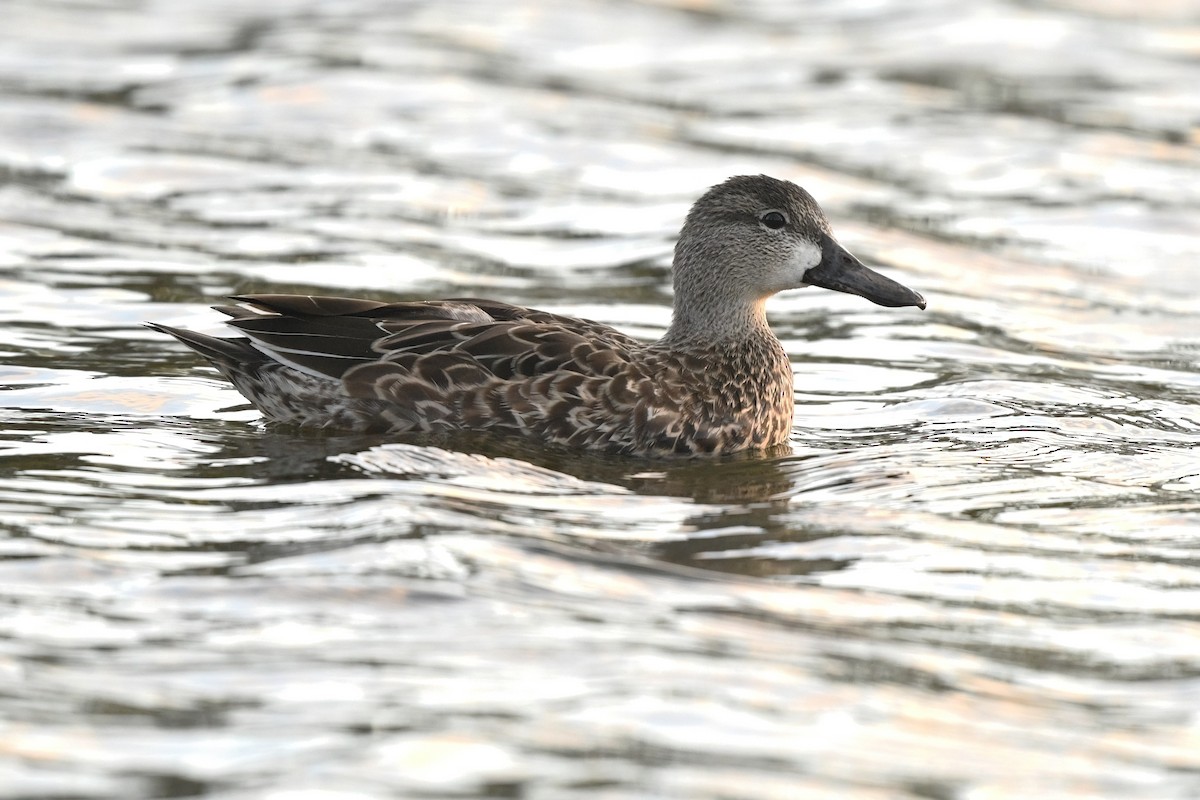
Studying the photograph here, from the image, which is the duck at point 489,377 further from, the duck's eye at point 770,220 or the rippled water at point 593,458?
the duck's eye at point 770,220

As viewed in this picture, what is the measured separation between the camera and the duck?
9.22 meters

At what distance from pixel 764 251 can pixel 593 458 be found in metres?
1.58

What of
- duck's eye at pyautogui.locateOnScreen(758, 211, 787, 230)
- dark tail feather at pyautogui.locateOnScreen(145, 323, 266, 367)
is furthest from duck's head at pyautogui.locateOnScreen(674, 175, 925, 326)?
dark tail feather at pyautogui.locateOnScreen(145, 323, 266, 367)

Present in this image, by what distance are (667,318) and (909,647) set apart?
6.27 meters

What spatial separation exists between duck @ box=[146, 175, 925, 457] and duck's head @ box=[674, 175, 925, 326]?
0.35 metres

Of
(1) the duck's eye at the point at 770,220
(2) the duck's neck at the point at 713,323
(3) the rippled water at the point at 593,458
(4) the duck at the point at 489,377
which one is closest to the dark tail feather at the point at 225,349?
(4) the duck at the point at 489,377

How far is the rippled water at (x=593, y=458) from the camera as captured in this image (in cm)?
579

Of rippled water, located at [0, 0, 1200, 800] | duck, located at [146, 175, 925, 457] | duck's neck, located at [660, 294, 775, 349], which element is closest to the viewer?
rippled water, located at [0, 0, 1200, 800]

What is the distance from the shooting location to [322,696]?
19.3ft

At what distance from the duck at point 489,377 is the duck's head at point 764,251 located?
0.35 metres

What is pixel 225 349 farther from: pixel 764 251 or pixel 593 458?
pixel 764 251

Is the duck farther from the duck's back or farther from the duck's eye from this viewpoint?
the duck's eye

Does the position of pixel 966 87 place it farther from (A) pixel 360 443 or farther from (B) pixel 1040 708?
(B) pixel 1040 708

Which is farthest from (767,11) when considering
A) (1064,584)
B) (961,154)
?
(1064,584)
